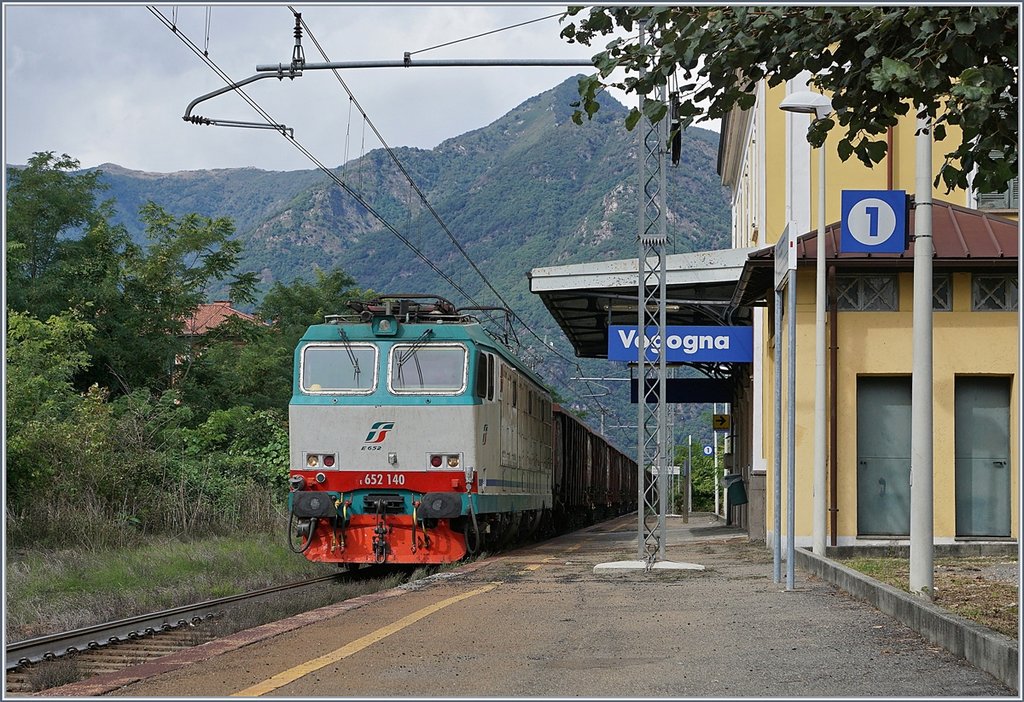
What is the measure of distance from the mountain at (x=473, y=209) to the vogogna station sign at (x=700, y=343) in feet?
170

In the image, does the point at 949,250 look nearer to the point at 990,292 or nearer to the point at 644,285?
the point at 990,292

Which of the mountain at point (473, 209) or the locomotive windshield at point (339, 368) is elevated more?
the mountain at point (473, 209)

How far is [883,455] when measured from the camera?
20.3 m

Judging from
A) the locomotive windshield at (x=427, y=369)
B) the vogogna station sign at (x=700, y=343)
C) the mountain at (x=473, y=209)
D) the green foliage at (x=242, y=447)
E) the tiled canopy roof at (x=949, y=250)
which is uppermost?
the mountain at (x=473, y=209)

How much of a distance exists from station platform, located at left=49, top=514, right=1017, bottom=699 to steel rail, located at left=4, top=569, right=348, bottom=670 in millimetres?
1454

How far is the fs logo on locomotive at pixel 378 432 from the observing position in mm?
17172

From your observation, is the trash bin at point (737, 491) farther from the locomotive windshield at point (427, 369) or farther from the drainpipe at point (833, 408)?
the locomotive windshield at point (427, 369)

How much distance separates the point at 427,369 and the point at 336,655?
30.9 ft

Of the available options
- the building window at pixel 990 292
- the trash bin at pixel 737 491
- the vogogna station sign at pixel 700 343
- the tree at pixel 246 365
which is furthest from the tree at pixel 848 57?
the tree at pixel 246 365

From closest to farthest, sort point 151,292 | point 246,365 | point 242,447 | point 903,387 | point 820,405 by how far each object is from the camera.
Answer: point 820,405 → point 903,387 → point 242,447 → point 151,292 → point 246,365

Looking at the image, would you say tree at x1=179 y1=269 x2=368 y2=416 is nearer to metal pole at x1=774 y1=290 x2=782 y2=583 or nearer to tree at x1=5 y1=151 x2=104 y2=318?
tree at x1=5 y1=151 x2=104 y2=318

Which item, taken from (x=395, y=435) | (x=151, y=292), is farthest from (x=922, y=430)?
(x=151, y=292)

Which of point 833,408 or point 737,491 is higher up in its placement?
point 833,408

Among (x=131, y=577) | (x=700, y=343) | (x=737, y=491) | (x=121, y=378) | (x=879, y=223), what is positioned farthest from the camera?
(x=121, y=378)
